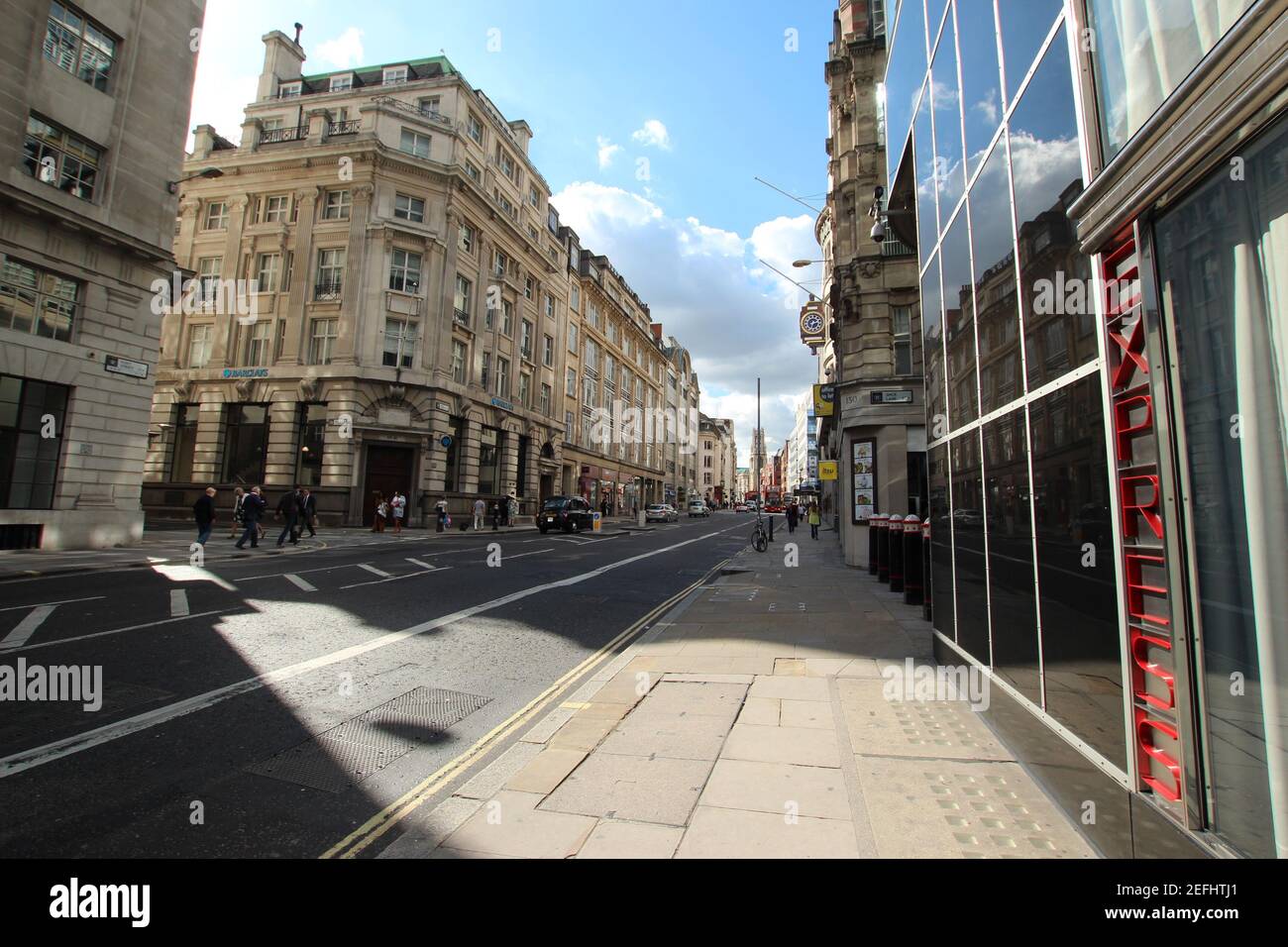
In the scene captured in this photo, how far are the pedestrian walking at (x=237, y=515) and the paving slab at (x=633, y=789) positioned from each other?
18.6 meters

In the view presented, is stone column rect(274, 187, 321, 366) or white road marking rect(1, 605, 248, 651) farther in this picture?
Result: stone column rect(274, 187, 321, 366)

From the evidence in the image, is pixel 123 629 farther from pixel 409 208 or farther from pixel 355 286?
pixel 409 208

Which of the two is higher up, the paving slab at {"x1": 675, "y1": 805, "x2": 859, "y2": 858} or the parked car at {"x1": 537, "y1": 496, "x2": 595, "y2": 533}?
the parked car at {"x1": 537, "y1": 496, "x2": 595, "y2": 533}

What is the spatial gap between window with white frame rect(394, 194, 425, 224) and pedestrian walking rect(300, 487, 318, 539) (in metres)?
15.5

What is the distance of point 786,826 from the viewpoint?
2.99 metres

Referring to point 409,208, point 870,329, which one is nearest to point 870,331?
point 870,329

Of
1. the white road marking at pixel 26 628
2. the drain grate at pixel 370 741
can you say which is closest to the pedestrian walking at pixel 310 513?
the white road marking at pixel 26 628

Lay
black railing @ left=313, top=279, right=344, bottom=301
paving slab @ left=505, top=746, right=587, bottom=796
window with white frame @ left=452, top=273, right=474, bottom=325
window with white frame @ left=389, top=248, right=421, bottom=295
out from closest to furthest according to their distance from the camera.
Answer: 1. paving slab @ left=505, top=746, right=587, bottom=796
2. black railing @ left=313, top=279, right=344, bottom=301
3. window with white frame @ left=389, top=248, right=421, bottom=295
4. window with white frame @ left=452, top=273, right=474, bottom=325

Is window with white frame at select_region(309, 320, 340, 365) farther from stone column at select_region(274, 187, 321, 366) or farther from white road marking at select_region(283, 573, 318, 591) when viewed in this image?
white road marking at select_region(283, 573, 318, 591)

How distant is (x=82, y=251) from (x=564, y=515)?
2032 cm

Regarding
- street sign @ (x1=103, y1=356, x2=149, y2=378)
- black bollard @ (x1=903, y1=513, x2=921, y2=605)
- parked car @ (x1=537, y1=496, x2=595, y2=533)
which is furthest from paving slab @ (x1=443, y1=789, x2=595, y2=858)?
parked car @ (x1=537, y1=496, x2=595, y2=533)

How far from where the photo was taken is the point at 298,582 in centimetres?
1121

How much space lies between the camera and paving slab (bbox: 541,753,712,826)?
318cm
